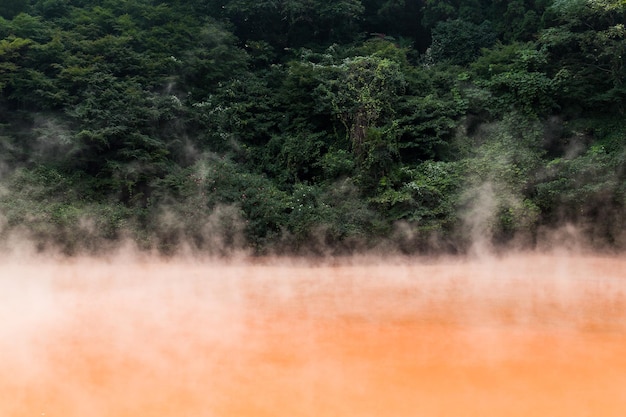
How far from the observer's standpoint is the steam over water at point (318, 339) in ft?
16.1

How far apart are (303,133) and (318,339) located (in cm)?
674

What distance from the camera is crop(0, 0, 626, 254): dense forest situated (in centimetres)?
1002

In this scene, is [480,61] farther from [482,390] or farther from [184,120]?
[482,390]

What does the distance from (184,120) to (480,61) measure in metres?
6.95

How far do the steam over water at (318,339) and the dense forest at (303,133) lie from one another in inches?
36.3

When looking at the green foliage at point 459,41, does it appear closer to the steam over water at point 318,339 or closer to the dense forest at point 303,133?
the dense forest at point 303,133

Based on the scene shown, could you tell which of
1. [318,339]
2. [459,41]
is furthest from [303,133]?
[318,339]

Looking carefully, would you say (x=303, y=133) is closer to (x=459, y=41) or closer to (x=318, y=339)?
(x=459, y=41)

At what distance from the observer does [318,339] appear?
20.7ft

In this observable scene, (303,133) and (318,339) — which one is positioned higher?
(303,133)

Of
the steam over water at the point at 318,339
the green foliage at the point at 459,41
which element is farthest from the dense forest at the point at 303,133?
the steam over water at the point at 318,339

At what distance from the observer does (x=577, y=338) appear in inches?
245

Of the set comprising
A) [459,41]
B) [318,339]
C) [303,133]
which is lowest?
[318,339]

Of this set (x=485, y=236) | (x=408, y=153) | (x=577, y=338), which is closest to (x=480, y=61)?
(x=408, y=153)
